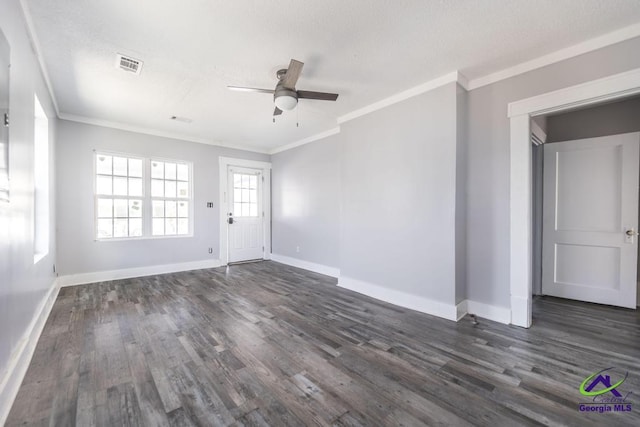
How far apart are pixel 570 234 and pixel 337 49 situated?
3595 millimetres

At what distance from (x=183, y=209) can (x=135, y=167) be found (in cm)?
106

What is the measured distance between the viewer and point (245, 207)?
5.94 m

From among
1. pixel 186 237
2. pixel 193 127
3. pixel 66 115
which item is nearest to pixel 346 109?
pixel 193 127

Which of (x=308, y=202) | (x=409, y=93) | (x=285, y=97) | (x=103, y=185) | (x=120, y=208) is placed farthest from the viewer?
(x=308, y=202)

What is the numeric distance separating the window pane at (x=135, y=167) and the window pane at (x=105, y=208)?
0.59m

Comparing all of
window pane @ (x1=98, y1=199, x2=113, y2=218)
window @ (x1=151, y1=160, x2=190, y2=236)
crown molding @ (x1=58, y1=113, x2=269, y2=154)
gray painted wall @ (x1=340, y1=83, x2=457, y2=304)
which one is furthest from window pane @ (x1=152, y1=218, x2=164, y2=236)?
gray painted wall @ (x1=340, y1=83, x2=457, y2=304)

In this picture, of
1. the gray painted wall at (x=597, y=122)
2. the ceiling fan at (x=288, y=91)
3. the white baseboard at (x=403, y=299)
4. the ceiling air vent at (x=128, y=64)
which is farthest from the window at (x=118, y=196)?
the gray painted wall at (x=597, y=122)

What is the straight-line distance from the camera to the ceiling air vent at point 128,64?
100 inches

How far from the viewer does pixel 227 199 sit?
5609 mm

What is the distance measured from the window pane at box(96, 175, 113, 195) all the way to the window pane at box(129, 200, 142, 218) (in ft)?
1.14

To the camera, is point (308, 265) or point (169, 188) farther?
point (308, 265)

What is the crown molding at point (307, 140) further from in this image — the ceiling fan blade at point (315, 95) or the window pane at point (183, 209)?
the window pane at point (183, 209)

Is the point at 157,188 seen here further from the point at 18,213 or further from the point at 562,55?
the point at 562,55

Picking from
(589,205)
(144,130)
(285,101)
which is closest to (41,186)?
(144,130)
